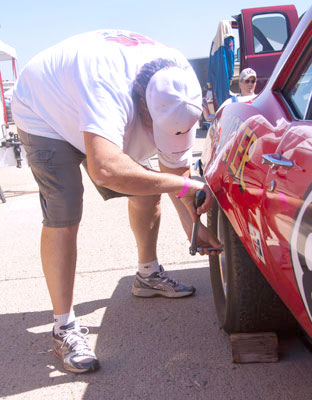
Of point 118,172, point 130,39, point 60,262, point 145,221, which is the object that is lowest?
point 145,221

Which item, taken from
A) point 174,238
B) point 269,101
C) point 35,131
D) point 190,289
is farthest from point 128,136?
point 174,238

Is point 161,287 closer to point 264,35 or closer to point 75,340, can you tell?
point 75,340

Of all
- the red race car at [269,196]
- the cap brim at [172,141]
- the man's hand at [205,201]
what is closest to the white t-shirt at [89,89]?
the cap brim at [172,141]

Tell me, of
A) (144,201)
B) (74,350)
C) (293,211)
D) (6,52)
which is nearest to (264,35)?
(6,52)

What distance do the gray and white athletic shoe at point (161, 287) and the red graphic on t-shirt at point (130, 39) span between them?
4.47 ft

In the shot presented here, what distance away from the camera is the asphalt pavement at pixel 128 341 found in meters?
2.04

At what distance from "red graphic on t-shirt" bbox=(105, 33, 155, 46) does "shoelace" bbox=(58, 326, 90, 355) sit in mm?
1326

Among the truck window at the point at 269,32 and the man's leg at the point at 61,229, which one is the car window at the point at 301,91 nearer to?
the man's leg at the point at 61,229

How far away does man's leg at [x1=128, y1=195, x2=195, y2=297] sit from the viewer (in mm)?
2846

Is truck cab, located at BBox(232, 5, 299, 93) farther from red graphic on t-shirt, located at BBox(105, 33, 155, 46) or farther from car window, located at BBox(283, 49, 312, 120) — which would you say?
car window, located at BBox(283, 49, 312, 120)

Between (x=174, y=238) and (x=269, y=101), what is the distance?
223 centimetres

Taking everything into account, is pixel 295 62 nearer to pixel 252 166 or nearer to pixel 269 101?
pixel 269 101

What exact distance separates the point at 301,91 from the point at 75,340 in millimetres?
1468

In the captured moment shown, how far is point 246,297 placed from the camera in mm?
2023
